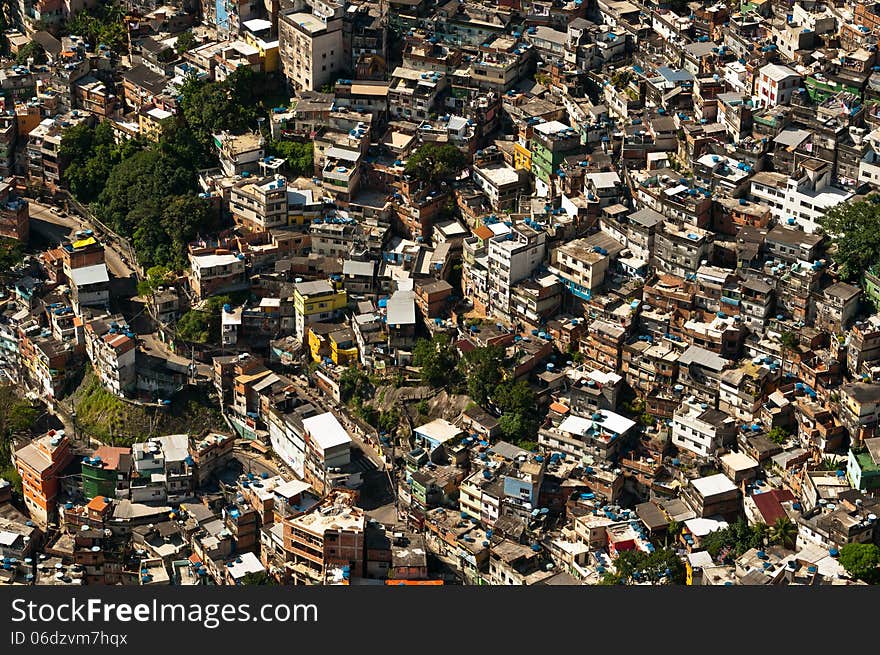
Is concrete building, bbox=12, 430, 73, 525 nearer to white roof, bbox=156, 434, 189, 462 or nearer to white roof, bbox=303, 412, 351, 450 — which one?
white roof, bbox=156, 434, 189, 462

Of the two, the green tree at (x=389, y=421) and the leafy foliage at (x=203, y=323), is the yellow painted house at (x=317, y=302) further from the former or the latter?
the green tree at (x=389, y=421)

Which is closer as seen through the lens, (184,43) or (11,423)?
(11,423)

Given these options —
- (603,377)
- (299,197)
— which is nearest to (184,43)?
(299,197)

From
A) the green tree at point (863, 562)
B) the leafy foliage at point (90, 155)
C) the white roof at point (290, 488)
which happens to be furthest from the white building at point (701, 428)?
the leafy foliage at point (90, 155)

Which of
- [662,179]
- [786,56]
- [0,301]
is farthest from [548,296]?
[0,301]

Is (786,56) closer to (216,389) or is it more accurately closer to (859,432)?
(859,432)

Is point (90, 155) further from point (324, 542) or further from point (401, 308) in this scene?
point (324, 542)
